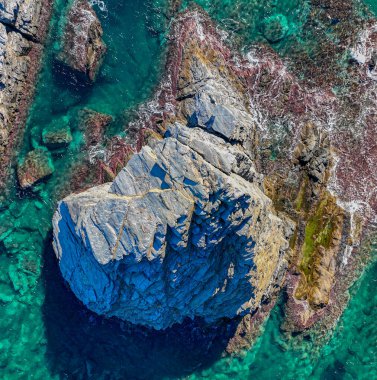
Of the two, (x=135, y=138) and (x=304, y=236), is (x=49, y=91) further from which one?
(x=304, y=236)

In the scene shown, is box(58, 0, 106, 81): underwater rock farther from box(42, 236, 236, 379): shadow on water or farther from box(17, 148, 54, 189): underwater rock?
box(42, 236, 236, 379): shadow on water

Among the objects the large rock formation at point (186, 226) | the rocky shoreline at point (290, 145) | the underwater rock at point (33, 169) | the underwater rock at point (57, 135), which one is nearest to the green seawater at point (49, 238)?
the underwater rock at point (57, 135)

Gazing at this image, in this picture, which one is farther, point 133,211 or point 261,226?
point 261,226

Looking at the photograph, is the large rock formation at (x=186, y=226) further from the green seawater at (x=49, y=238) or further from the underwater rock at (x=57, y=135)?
the underwater rock at (x=57, y=135)

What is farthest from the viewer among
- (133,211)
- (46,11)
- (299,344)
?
(299,344)

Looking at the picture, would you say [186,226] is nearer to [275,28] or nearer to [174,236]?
[174,236]

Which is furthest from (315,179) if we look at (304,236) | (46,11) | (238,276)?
(46,11)

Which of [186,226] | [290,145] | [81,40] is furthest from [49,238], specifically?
[290,145]
